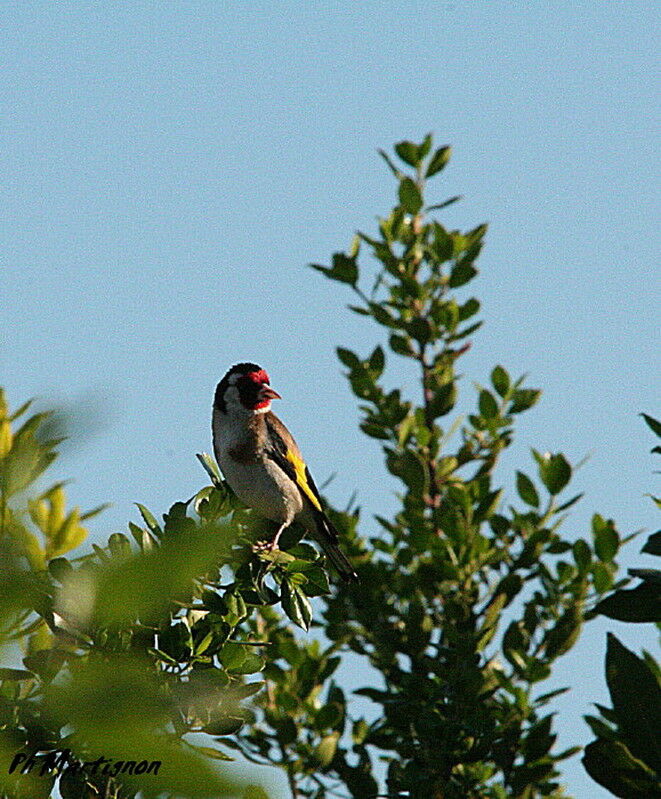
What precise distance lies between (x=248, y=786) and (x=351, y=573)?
4736 mm

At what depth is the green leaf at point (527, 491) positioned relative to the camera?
529 centimetres

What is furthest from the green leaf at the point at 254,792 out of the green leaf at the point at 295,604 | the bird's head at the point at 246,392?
the bird's head at the point at 246,392

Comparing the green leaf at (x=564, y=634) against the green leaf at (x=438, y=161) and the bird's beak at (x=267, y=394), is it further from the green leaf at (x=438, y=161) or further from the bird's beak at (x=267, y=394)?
the green leaf at (x=438, y=161)

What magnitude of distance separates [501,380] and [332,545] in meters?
1.21

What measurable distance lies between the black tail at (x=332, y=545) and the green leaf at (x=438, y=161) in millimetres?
2130

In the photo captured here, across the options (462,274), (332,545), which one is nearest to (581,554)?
(332,545)

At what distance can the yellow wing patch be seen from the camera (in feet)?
18.0

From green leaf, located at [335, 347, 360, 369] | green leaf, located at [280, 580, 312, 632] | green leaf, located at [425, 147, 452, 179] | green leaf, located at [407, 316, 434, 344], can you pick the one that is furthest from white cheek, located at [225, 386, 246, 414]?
green leaf, located at [280, 580, 312, 632]

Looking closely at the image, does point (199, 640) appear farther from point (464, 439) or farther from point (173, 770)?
point (464, 439)

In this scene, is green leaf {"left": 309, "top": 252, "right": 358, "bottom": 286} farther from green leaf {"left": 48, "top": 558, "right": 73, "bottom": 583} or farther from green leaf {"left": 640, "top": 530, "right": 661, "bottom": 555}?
green leaf {"left": 48, "top": 558, "right": 73, "bottom": 583}

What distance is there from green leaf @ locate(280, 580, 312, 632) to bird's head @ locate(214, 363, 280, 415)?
9.17 ft

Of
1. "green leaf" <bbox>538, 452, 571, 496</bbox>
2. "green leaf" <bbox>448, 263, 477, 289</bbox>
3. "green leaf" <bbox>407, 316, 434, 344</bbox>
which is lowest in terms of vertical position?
"green leaf" <bbox>538, 452, 571, 496</bbox>

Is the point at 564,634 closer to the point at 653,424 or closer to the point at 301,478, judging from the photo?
the point at 301,478

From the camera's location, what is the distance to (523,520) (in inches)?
206
